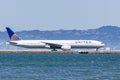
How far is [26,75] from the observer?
8300 centimetres

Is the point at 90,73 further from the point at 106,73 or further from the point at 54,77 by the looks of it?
the point at 54,77

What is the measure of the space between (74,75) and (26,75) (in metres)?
6.25

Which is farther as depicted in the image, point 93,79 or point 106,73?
point 106,73

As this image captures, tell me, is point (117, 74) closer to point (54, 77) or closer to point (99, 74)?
point (99, 74)

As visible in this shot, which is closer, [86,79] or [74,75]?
[86,79]

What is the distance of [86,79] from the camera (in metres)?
76.8

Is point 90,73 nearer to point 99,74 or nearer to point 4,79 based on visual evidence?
point 99,74

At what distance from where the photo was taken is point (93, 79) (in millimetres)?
76750

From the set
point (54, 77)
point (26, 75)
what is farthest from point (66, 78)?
Result: point (26, 75)

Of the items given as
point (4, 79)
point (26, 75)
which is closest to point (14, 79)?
point (4, 79)

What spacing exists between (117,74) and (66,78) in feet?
31.1

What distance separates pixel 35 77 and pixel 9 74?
6.14 meters

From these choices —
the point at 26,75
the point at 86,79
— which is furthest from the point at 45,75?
the point at 86,79

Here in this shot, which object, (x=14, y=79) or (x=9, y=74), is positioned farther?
(x=9, y=74)
